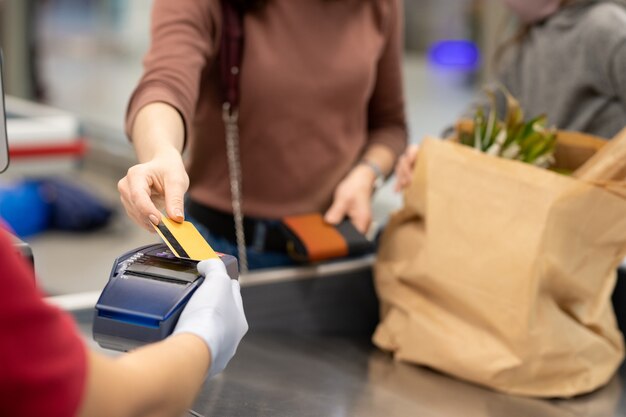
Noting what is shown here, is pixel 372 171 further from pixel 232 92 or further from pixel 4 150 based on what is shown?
pixel 4 150

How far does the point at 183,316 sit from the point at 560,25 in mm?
1021

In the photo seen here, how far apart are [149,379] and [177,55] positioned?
679mm

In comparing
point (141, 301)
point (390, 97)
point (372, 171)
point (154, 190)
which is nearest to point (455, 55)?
point (390, 97)

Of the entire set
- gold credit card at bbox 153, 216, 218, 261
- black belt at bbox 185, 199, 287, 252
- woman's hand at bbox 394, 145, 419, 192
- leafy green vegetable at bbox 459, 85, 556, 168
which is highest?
gold credit card at bbox 153, 216, 218, 261

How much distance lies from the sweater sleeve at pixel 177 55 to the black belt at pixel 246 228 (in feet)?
0.83

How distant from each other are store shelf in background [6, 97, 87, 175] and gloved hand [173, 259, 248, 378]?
2.21m

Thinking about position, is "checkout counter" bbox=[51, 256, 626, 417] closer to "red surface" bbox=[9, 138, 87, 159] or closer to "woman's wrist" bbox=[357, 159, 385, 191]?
"woman's wrist" bbox=[357, 159, 385, 191]

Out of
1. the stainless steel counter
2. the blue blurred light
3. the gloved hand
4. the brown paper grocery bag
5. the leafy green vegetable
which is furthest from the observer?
the blue blurred light

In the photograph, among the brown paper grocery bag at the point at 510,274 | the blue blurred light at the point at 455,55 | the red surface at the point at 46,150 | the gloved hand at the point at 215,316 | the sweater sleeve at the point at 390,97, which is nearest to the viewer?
the gloved hand at the point at 215,316

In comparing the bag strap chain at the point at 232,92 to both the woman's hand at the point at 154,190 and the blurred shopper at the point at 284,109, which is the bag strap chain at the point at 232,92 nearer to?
the blurred shopper at the point at 284,109

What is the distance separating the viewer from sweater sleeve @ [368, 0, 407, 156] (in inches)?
59.7

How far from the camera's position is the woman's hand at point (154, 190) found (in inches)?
35.0

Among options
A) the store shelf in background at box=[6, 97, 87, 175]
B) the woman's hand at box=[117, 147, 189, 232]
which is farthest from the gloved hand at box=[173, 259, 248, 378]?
the store shelf in background at box=[6, 97, 87, 175]

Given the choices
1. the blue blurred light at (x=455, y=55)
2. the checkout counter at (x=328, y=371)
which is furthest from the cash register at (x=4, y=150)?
the blue blurred light at (x=455, y=55)
